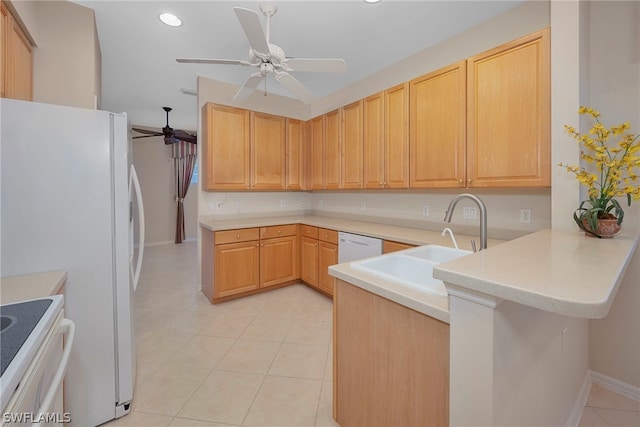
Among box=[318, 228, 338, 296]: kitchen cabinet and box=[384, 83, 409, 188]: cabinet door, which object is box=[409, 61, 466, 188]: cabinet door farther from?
box=[318, 228, 338, 296]: kitchen cabinet

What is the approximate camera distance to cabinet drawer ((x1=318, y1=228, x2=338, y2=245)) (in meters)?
3.09

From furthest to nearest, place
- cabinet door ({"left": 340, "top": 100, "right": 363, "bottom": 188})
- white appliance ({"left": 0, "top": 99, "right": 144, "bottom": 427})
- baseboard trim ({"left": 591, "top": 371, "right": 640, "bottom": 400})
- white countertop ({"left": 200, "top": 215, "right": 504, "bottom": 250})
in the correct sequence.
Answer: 1. cabinet door ({"left": 340, "top": 100, "right": 363, "bottom": 188})
2. white countertop ({"left": 200, "top": 215, "right": 504, "bottom": 250})
3. baseboard trim ({"left": 591, "top": 371, "right": 640, "bottom": 400})
4. white appliance ({"left": 0, "top": 99, "right": 144, "bottom": 427})

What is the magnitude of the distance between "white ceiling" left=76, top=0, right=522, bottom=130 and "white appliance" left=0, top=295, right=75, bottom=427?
2356mm

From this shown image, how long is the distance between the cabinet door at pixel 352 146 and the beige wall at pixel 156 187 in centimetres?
512

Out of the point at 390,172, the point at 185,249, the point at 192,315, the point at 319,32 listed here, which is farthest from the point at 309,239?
the point at 185,249

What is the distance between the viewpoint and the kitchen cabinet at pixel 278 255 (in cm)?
339

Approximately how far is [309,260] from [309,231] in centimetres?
38

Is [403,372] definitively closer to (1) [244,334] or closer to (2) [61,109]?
(1) [244,334]

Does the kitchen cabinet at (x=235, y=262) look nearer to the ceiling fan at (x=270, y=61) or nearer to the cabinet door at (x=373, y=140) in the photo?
the cabinet door at (x=373, y=140)

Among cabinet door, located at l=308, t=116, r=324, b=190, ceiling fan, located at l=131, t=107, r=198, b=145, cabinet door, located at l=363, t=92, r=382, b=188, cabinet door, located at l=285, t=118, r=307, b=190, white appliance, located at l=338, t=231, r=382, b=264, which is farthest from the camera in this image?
ceiling fan, located at l=131, t=107, r=198, b=145

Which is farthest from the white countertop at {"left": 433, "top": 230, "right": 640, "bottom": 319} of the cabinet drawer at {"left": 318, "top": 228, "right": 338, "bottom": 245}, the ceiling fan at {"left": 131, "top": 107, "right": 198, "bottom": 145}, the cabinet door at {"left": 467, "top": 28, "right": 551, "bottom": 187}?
the ceiling fan at {"left": 131, "top": 107, "right": 198, "bottom": 145}

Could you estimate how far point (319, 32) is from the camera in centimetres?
254

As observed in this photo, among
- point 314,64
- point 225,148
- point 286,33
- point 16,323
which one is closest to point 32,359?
point 16,323

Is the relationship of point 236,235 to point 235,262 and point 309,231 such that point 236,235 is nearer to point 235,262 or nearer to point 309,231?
point 235,262
